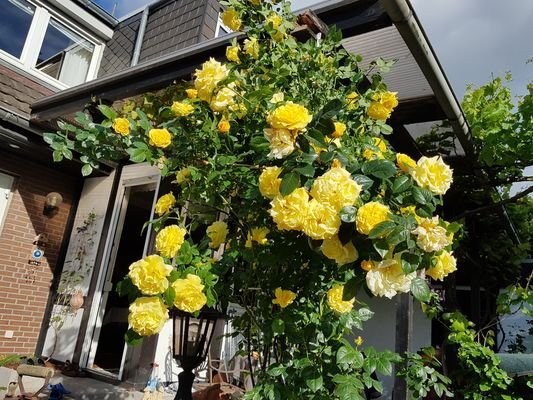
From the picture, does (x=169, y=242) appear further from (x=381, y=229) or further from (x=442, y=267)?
(x=442, y=267)

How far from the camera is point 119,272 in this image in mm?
5879

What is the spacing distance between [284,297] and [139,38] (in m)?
6.27

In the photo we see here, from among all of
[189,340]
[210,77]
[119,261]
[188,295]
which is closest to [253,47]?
[210,77]

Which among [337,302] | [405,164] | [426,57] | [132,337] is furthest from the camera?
[426,57]

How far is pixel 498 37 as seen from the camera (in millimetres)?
5465

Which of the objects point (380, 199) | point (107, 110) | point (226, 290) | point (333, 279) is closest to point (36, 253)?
point (107, 110)

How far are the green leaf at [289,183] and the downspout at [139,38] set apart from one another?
6.03 meters

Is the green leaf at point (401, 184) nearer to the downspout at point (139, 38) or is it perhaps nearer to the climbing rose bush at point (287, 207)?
the climbing rose bush at point (287, 207)

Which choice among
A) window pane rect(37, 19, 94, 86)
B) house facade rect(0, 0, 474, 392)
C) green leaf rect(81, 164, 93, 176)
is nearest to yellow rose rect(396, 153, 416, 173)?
green leaf rect(81, 164, 93, 176)

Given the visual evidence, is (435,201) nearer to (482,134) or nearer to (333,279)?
(333,279)

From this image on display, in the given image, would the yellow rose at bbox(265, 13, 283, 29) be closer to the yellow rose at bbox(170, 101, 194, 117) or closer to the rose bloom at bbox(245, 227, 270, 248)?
the yellow rose at bbox(170, 101, 194, 117)

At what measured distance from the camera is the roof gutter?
1.82 metres

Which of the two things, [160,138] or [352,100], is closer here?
[160,138]

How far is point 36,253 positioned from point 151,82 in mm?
3199
